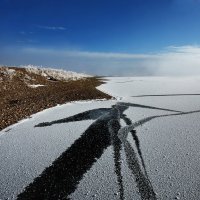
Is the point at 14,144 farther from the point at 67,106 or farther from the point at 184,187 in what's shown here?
the point at 67,106

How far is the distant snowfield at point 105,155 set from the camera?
421cm

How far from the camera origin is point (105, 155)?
5402 mm

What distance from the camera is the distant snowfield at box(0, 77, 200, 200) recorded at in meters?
4.21

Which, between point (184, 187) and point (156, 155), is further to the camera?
point (156, 155)

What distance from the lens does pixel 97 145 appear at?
19.5 feet

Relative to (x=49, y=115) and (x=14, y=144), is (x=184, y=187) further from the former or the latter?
(x=49, y=115)

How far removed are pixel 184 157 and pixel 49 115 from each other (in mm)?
4655

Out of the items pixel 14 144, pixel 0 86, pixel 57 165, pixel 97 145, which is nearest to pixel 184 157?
pixel 97 145

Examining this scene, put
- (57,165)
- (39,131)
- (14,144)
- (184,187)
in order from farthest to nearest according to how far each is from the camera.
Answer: (39,131)
(14,144)
(57,165)
(184,187)

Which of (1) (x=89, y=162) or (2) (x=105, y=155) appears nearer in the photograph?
(1) (x=89, y=162)

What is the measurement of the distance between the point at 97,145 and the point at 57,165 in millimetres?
1135

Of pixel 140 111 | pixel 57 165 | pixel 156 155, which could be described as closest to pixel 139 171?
pixel 156 155

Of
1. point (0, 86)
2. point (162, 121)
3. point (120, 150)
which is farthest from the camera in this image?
point (0, 86)

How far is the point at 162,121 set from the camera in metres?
7.75
